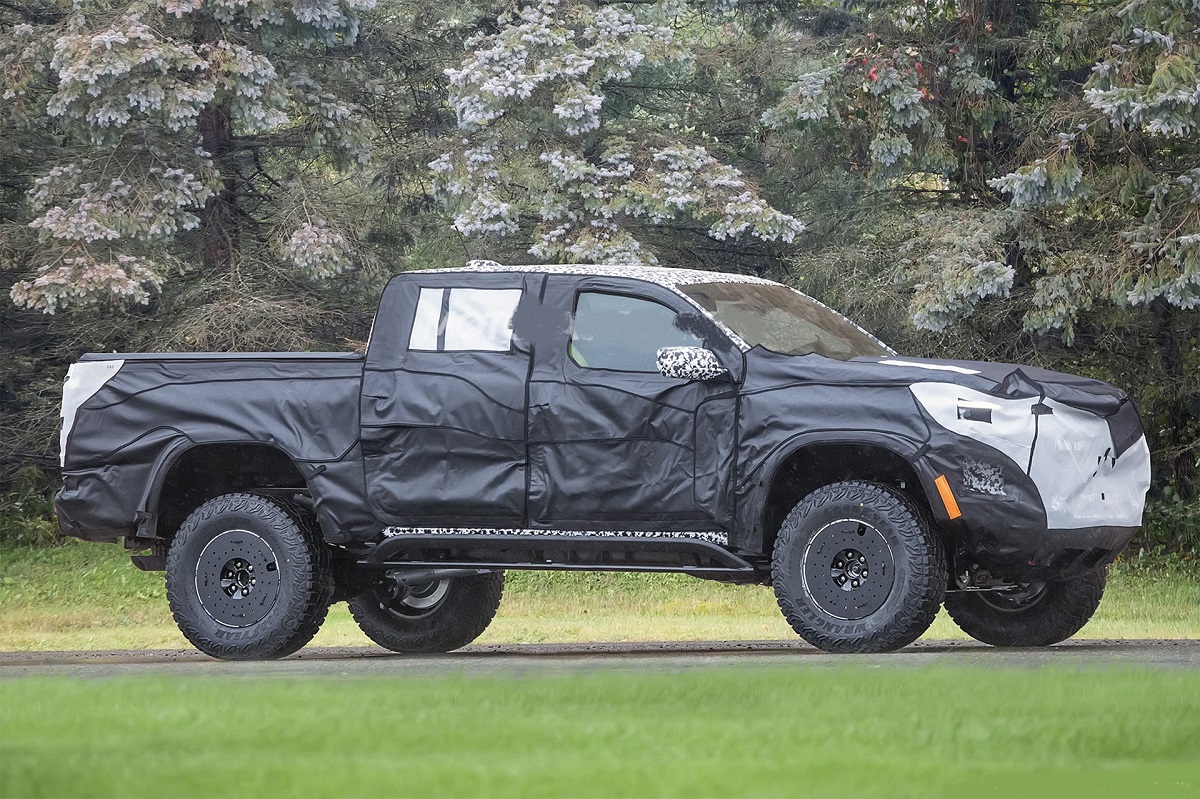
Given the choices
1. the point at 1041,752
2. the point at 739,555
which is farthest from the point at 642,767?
the point at 739,555

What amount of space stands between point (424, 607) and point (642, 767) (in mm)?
6719

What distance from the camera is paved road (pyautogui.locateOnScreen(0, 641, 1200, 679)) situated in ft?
31.4

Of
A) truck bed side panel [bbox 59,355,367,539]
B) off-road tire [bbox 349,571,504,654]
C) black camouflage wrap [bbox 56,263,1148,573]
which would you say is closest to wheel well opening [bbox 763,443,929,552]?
black camouflage wrap [bbox 56,263,1148,573]

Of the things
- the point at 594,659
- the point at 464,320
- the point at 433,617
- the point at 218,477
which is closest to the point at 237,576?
the point at 218,477

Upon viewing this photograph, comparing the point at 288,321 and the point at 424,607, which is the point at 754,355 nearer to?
the point at 424,607

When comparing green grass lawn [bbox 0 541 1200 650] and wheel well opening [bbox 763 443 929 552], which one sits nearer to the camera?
wheel well opening [bbox 763 443 929 552]

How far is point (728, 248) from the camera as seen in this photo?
77.7 feet

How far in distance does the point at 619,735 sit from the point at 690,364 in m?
3.65

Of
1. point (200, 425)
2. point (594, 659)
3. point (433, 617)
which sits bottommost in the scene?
point (433, 617)

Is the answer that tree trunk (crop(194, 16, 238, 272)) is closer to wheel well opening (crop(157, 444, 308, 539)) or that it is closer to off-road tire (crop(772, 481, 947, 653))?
wheel well opening (crop(157, 444, 308, 539))

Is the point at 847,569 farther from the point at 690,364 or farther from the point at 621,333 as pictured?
the point at 621,333

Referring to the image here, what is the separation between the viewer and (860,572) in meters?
9.77

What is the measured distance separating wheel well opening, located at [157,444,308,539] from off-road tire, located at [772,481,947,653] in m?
3.23

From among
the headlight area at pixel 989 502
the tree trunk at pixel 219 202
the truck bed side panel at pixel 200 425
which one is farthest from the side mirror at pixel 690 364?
the tree trunk at pixel 219 202
